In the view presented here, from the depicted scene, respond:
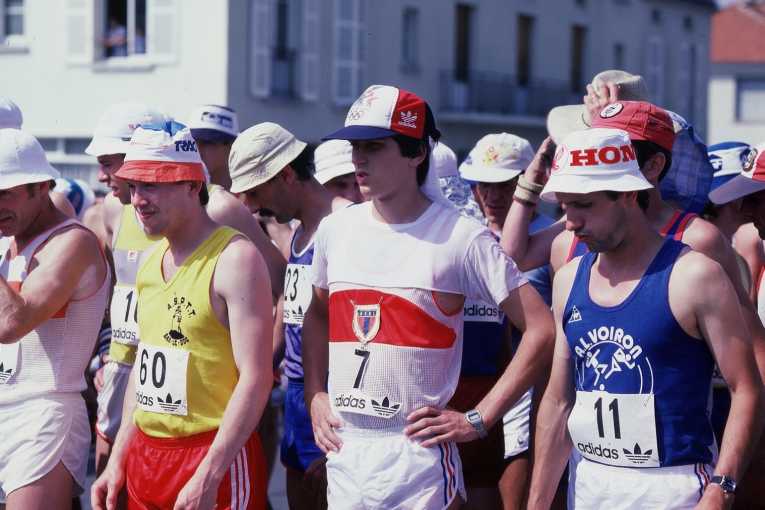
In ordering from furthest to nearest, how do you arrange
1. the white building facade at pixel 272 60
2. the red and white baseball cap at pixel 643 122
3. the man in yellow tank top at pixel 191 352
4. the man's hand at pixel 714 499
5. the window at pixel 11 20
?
the window at pixel 11 20 < the white building facade at pixel 272 60 < the man in yellow tank top at pixel 191 352 < the red and white baseball cap at pixel 643 122 < the man's hand at pixel 714 499

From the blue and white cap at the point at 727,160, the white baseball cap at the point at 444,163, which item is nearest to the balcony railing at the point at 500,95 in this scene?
the white baseball cap at the point at 444,163

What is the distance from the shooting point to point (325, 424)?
473 centimetres

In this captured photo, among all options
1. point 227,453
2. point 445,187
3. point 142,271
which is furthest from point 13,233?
point 445,187

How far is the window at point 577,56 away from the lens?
138ft

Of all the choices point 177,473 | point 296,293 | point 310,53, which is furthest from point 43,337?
point 310,53

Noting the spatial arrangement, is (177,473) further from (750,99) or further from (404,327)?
(750,99)

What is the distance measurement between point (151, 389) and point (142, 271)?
47cm

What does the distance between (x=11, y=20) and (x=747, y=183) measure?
26.2 meters

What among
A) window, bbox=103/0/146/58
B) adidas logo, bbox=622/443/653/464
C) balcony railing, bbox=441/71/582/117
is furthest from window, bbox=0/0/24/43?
adidas logo, bbox=622/443/653/464

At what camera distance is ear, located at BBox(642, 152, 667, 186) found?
4.47m

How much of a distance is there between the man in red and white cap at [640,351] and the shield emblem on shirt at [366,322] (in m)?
0.63

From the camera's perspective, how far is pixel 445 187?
6207 mm

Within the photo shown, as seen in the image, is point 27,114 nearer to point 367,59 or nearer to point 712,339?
point 367,59

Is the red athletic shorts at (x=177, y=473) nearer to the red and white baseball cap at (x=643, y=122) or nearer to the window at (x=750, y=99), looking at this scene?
the red and white baseball cap at (x=643, y=122)
